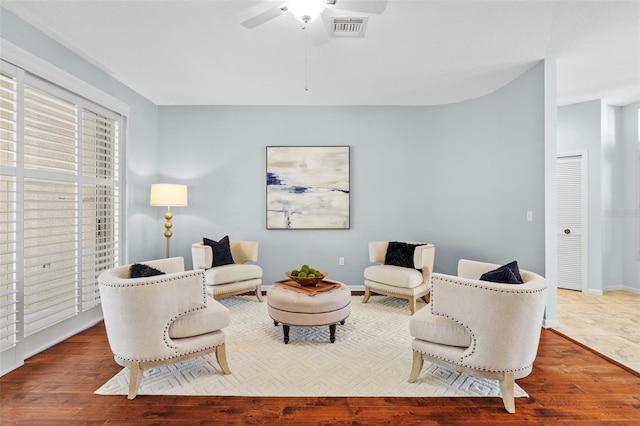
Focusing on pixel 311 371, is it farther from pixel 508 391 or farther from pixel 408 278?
pixel 408 278

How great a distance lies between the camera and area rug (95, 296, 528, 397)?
220 cm

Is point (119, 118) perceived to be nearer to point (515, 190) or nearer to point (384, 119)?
point (384, 119)

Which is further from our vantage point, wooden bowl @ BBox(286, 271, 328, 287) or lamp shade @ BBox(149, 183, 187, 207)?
Result: lamp shade @ BBox(149, 183, 187, 207)

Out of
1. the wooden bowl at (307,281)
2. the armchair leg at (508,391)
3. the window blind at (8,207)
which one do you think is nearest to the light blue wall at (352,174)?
the wooden bowl at (307,281)

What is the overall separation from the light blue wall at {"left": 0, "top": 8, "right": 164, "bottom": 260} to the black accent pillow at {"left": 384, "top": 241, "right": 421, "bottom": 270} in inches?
135

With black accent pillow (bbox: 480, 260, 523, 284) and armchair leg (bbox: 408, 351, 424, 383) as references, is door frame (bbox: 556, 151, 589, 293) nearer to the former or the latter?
black accent pillow (bbox: 480, 260, 523, 284)

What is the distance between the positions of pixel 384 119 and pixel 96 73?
3777 mm

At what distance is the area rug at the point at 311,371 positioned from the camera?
86.5 inches

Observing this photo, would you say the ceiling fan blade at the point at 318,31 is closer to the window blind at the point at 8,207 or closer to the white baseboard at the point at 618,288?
the window blind at the point at 8,207

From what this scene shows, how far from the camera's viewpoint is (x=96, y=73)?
350 centimetres

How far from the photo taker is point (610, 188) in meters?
4.70

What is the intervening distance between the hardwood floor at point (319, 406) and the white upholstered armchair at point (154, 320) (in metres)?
0.28

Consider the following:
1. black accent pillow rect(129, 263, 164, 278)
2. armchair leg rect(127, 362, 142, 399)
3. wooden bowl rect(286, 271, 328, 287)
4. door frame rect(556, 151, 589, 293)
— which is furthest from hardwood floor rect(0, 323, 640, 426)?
door frame rect(556, 151, 589, 293)

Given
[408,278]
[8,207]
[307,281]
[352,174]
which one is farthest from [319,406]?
[352,174]
